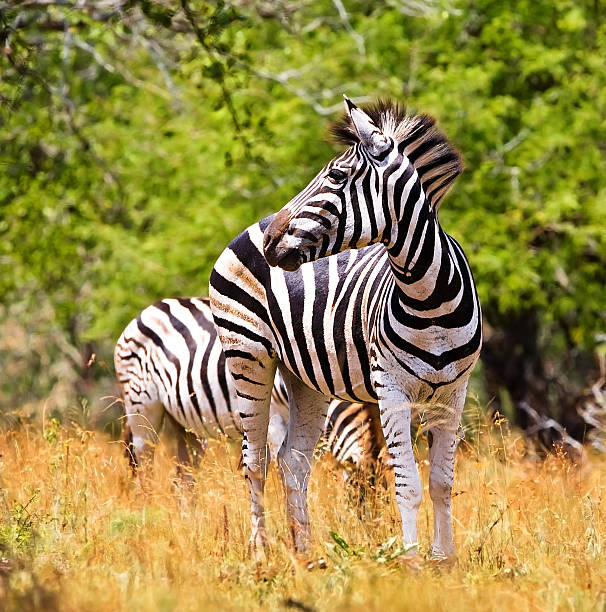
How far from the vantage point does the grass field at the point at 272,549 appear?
434 centimetres

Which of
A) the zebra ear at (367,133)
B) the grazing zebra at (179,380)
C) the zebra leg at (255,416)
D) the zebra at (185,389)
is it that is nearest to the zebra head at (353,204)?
the zebra ear at (367,133)

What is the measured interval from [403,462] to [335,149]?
956 centimetres

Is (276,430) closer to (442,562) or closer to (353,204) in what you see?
(442,562)

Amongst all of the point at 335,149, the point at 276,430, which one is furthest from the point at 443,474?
the point at 335,149

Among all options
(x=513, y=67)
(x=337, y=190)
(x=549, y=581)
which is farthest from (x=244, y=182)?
(x=549, y=581)

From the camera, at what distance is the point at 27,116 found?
14570mm

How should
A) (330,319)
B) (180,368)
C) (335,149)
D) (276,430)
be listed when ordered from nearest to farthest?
(330,319), (276,430), (180,368), (335,149)

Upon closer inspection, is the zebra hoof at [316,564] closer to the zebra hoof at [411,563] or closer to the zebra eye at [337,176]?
the zebra hoof at [411,563]

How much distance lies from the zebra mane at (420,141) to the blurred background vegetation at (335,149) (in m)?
7.35

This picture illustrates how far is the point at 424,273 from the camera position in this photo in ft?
17.9

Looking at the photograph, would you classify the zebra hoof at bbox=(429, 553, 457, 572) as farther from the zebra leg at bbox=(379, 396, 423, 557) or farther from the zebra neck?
the zebra neck

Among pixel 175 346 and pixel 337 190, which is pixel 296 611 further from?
pixel 175 346

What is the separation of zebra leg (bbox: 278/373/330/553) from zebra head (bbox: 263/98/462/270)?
1.63 meters

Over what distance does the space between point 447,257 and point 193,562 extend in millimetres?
2027
